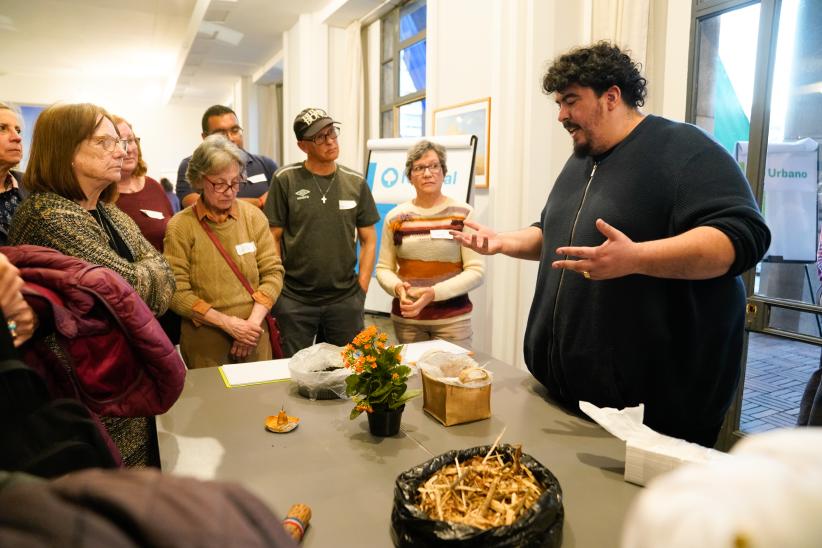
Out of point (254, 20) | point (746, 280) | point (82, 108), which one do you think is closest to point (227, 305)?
point (82, 108)

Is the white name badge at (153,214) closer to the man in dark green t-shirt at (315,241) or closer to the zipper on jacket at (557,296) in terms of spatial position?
the man in dark green t-shirt at (315,241)

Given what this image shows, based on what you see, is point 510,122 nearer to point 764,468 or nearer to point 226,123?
point 226,123

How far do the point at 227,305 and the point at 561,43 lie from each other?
2.54 metres

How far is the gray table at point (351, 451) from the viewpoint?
1.04m

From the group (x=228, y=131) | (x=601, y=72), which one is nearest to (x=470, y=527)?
(x=601, y=72)

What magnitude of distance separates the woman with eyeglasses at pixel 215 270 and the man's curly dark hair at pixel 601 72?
139cm

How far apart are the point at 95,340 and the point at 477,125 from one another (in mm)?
3292

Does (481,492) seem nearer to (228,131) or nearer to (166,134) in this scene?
(228,131)

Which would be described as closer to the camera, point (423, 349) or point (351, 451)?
point (351, 451)

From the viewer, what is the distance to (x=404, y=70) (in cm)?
596

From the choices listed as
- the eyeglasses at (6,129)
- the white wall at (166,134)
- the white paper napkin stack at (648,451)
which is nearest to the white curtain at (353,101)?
the eyeglasses at (6,129)

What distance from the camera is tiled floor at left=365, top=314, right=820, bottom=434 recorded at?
2752mm

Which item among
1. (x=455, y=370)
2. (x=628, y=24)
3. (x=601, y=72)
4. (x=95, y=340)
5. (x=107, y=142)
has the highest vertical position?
(x=628, y=24)

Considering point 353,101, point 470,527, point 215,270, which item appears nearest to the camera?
point 470,527
